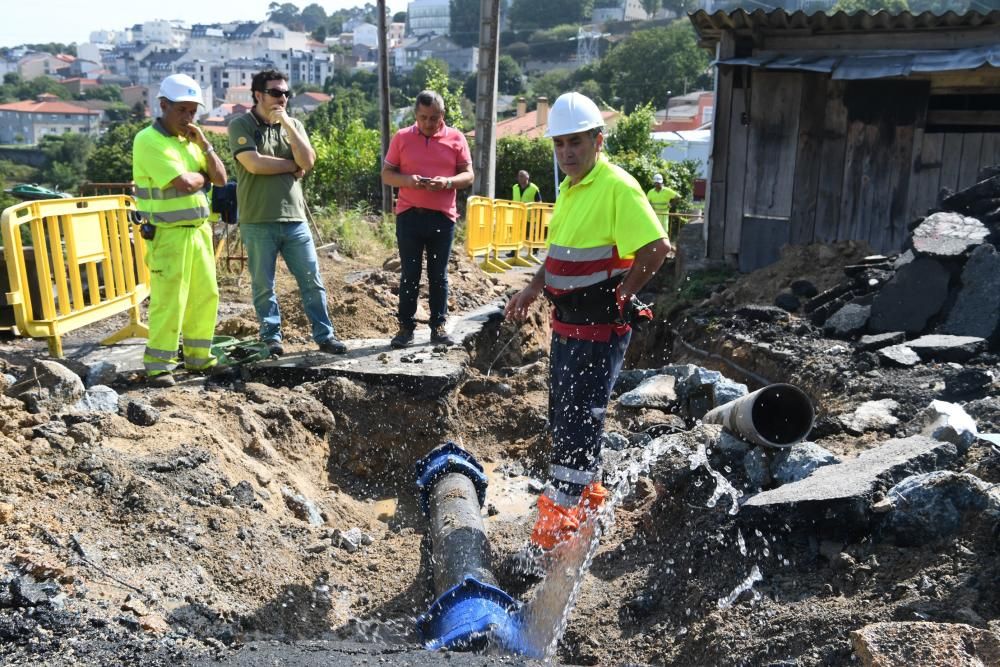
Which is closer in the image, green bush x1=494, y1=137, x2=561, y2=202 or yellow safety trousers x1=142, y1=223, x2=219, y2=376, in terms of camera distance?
yellow safety trousers x1=142, y1=223, x2=219, y2=376

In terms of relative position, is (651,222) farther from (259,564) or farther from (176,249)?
(176,249)

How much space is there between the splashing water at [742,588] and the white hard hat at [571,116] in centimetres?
210

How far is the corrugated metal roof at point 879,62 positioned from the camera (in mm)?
8969

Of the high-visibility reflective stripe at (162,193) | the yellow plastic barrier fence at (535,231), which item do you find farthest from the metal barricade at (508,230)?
the high-visibility reflective stripe at (162,193)

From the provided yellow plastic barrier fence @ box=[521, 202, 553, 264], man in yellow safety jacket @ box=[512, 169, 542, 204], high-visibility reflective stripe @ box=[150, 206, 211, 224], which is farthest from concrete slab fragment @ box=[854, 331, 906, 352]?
man in yellow safety jacket @ box=[512, 169, 542, 204]

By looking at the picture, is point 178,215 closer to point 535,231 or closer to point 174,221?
point 174,221

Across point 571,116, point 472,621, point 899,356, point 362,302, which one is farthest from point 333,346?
point 899,356

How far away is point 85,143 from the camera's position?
83.8 metres

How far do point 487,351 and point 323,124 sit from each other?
50.9 m

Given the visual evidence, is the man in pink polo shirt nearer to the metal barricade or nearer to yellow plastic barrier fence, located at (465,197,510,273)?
yellow plastic barrier fence, located at (465,197,510,273)

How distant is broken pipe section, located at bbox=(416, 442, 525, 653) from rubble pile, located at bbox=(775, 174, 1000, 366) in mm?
3551

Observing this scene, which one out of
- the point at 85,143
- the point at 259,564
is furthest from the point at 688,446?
the point at 85,143

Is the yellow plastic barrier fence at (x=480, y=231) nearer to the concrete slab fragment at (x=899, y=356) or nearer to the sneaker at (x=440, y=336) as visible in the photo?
the sneaker at (x=440, y=336)

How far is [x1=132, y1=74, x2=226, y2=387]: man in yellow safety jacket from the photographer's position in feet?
18.1
